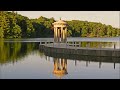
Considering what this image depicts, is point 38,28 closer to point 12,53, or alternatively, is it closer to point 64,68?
point 12,53

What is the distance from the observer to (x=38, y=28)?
85.7 metres

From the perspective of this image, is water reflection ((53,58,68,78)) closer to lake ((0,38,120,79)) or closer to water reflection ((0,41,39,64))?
lake ((0,38,120,79))

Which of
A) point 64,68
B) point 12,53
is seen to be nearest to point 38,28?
point 12,53

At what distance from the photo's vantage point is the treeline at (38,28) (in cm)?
6694

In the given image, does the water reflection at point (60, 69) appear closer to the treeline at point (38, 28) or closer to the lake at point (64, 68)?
the lake at point (64, 68)

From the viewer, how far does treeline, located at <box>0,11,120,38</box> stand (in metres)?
66.9

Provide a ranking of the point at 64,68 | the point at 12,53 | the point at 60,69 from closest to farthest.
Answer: the point at 60,69, the point at 64,68, the point at 12,53

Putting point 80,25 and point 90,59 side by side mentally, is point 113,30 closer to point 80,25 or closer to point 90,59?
point 80,25

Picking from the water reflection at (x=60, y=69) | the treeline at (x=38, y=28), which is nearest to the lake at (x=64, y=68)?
the water reflection at (x=60, y=69)

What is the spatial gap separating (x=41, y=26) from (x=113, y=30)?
3854cm
